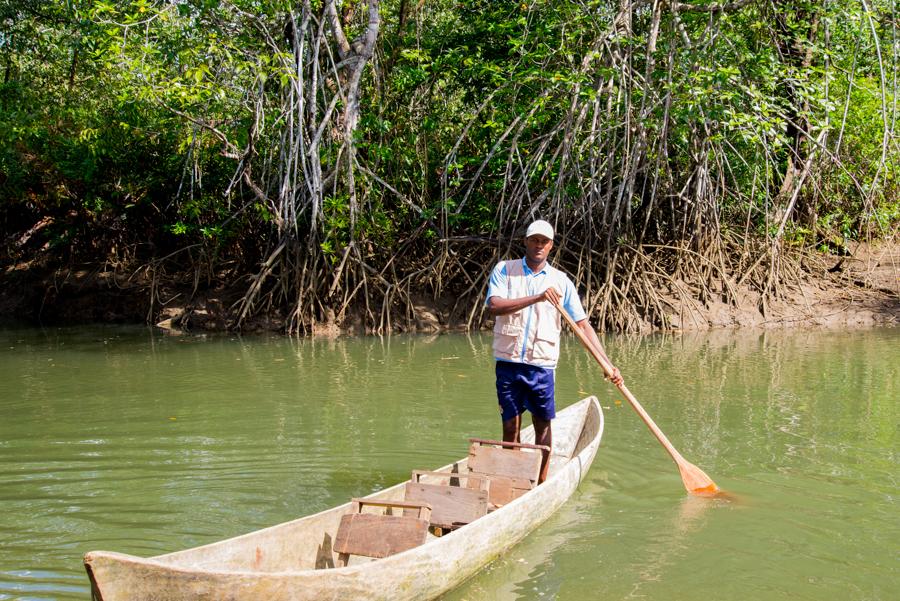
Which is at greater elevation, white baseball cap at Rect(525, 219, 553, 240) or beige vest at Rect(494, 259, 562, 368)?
white baseball cap at Rect(525, 219, 553, 240)

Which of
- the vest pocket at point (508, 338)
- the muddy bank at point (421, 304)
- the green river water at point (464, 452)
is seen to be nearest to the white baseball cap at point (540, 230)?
the vest pocket at point (508, 338)

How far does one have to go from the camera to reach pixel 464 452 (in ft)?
20.0

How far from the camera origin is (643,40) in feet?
34.4

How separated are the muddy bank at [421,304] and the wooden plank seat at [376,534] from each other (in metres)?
7.44

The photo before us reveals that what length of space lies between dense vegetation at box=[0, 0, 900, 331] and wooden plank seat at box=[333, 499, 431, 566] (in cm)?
642

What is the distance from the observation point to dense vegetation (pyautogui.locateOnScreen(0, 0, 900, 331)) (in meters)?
10.2

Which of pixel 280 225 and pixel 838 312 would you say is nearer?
pixel 280 225

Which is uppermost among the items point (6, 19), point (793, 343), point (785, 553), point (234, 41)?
point (6, 19)

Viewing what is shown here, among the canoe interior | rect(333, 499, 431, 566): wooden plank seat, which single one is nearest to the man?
the canoe interior

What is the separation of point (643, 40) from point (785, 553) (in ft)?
24.5

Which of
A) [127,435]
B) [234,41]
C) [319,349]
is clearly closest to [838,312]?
[319,349]

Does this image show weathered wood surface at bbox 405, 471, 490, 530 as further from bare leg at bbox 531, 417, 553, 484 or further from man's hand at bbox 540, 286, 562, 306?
man's hand at bbox 540, 286, 562, 306

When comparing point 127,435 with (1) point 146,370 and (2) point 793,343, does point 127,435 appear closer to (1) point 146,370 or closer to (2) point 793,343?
(1) point 146,370

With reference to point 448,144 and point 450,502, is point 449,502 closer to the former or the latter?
point 450,502
